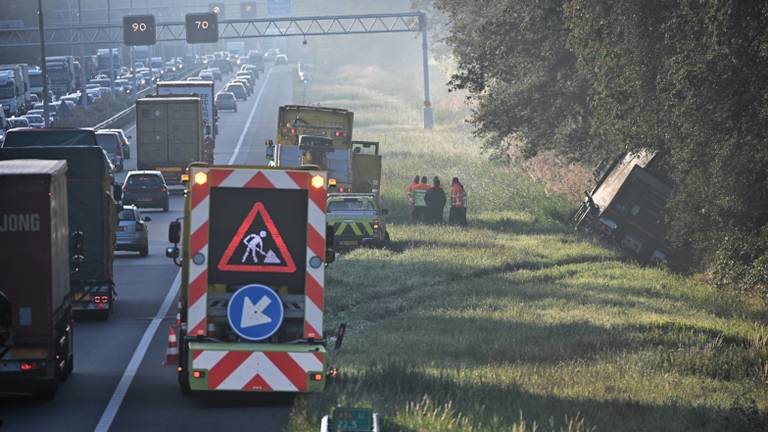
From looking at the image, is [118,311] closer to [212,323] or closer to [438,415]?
[212,323]

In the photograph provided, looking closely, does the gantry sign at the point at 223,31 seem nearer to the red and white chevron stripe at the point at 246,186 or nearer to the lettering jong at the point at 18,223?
the lettering jong at the point at 18,223

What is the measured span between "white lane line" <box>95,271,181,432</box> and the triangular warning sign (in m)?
2.13

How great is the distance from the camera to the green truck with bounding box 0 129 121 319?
83.9 ft

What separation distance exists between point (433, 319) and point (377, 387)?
894 cm

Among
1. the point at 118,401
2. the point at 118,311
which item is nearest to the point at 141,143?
the point at 118,311

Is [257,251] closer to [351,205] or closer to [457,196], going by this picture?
[351,205]

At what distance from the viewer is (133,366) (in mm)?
21625

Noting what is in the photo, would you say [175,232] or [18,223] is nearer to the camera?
[18,223]

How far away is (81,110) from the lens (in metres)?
87.2

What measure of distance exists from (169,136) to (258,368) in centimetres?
4094

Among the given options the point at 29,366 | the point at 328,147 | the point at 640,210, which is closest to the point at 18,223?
the point at 29,366

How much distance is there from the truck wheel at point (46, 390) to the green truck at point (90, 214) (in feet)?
23.0

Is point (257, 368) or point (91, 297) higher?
point (257, 368)

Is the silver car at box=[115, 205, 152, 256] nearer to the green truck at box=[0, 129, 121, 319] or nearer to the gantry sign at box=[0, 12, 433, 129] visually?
the green truck at box=[0, 129, 121, 319]
